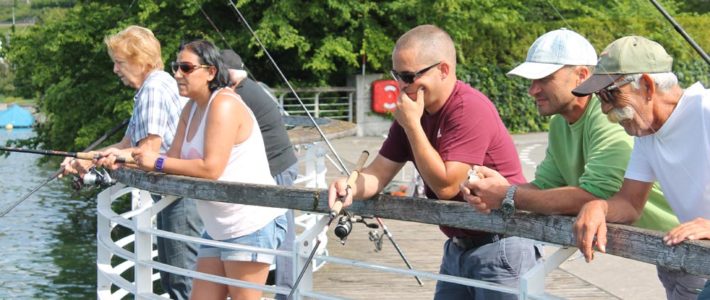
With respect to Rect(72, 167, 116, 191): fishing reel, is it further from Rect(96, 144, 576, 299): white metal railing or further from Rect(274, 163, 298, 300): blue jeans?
Rect(274, 163, 298, 300): blue jeans

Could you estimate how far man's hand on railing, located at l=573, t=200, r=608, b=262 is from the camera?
3246 millimetres

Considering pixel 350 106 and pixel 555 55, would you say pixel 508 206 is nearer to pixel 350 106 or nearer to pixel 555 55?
pixel 555 55

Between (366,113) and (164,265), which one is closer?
(164,265)

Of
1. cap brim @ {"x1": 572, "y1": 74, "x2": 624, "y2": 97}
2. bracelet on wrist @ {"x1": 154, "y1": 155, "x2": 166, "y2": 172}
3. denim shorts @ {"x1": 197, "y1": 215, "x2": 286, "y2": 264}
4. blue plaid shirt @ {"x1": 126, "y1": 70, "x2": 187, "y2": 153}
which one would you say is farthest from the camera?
blue plaid shirt @ {"x1": 126, "y1": 70, "x2": 187, "y2": 153}

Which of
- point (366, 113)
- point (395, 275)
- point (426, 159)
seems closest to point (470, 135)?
point (426, 159)

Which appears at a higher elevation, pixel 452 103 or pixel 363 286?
pixel 452 103

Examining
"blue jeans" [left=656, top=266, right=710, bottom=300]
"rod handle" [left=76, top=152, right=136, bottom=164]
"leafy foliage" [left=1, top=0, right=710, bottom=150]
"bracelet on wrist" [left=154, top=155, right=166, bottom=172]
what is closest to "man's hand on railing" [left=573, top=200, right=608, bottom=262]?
"blue jeans" [left=656, top=266, right=710, bottom=300]

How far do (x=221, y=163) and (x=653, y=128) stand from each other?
1.75 meters

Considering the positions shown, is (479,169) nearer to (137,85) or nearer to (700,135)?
(700,135)

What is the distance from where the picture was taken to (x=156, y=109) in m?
5.73

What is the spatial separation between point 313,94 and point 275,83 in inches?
42.2

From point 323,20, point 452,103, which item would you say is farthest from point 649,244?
point 323,20

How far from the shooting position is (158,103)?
575 centimetres

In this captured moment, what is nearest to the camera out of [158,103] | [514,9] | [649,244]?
[649,244]
